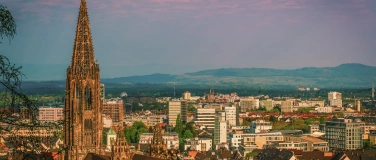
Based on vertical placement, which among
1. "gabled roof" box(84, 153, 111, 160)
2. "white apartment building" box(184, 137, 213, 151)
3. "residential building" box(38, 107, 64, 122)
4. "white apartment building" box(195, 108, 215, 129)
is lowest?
"white apartment building" box(184, 137, 213, 151)

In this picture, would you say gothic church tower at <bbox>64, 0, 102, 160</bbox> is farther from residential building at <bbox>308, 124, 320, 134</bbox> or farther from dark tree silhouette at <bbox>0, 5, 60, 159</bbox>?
residential building at <bbox>308, 124, 320, 134</bbox>

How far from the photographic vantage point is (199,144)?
11056cm

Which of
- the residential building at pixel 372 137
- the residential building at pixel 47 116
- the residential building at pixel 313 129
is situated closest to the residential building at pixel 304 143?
the residential building at pixel 372 137

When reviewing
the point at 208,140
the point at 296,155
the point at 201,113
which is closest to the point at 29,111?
the point at 296,155

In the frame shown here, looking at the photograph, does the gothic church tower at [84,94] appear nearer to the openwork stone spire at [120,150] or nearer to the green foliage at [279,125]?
the openwork stone spire at [120,150]

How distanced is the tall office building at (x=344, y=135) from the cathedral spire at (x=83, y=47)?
61.0m

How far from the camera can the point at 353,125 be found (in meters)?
118

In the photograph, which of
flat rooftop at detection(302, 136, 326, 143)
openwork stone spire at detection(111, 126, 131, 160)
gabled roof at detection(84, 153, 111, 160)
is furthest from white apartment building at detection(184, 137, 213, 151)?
openwork stone spire at detection(111, 126, 131, 160)

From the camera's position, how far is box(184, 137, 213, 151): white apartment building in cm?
10905

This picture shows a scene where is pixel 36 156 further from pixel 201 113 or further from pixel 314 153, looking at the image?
pixel 201 113

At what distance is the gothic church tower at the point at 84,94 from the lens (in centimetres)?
5300

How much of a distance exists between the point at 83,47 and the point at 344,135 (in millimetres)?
66935

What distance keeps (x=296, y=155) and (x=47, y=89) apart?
5468 centimetres

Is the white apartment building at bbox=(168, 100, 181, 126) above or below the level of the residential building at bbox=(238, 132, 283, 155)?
above
